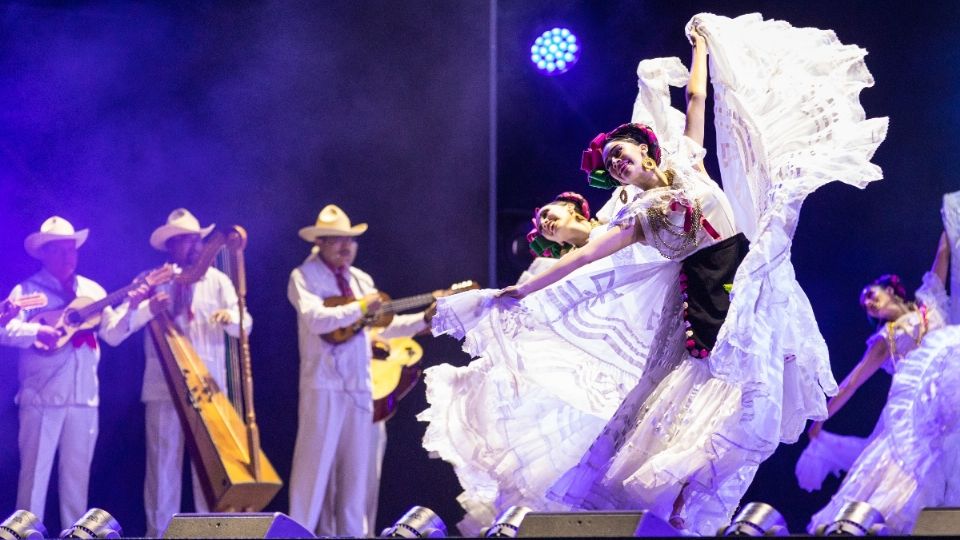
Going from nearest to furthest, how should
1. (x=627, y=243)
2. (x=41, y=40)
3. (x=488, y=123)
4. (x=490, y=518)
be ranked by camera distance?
(x=627, y=243)
(x=490, y=518)
(x=41, y=40)
(x=488, y=123)

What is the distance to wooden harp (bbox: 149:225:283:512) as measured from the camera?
21.2ft

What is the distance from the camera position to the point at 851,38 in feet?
22.3

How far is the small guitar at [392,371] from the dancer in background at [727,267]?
3150 mm

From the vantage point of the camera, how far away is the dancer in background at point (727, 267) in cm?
367

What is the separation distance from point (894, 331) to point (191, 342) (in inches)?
143

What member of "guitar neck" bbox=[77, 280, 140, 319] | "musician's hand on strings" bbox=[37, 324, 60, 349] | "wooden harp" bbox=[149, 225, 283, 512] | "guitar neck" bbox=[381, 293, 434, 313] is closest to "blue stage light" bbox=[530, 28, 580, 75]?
"guitar neck" bbox=[381, 293, 434, 313]

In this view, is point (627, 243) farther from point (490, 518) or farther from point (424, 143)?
point (424, 143)

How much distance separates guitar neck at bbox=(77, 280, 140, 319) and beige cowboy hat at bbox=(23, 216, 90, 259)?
0.39 meters

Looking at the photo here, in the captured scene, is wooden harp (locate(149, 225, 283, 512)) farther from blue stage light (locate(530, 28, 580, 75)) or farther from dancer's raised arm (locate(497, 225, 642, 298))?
dancer's raised arm (locate(497, 225, 642, 298))

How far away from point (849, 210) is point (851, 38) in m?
0.95

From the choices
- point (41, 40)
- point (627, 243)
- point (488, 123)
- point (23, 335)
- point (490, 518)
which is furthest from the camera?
point (488, 123)

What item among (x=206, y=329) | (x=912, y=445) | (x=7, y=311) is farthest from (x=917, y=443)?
(x=7, y=311)

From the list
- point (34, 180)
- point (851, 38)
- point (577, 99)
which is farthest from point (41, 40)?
point (851, 38)

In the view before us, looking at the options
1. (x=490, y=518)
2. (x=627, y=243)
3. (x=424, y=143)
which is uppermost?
(x=424, y=143)
